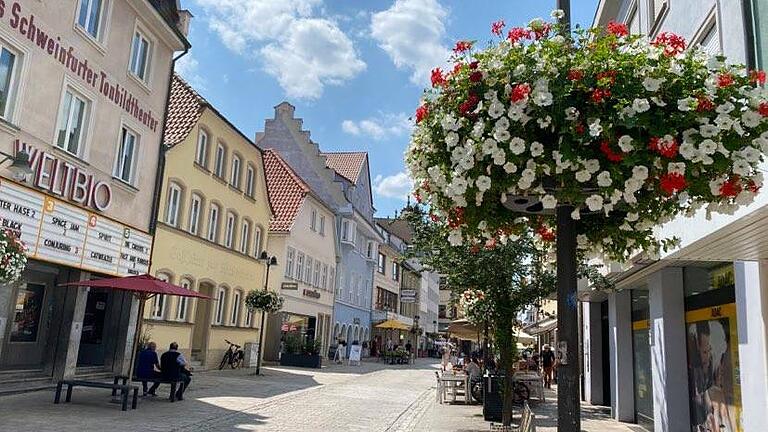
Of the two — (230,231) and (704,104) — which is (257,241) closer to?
(230,231)

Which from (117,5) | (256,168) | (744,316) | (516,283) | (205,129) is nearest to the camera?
(744,316)

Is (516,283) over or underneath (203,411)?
over

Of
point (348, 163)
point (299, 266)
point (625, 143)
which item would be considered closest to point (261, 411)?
point (625, 143)

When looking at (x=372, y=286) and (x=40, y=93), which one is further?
(x=372, y=286)

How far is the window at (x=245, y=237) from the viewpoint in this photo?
26.9 metres

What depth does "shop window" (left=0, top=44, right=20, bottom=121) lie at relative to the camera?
12.1m

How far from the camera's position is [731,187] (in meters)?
3.91

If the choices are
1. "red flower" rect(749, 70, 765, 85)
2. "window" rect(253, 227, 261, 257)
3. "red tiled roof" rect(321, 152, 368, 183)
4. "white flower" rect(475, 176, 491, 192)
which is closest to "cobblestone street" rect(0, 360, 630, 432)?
"window" rect(253, 227, 261, 257)

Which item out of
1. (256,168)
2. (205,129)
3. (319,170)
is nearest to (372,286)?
(319,170)

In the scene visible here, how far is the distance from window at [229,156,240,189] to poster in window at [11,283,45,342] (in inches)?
432

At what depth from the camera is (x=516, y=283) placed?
40.8ft

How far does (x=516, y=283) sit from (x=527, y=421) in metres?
6.22

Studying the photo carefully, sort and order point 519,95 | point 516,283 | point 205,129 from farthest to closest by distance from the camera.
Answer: point 205,129 < point 516,283 < point 519,95

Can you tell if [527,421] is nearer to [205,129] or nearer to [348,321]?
[205,129]
